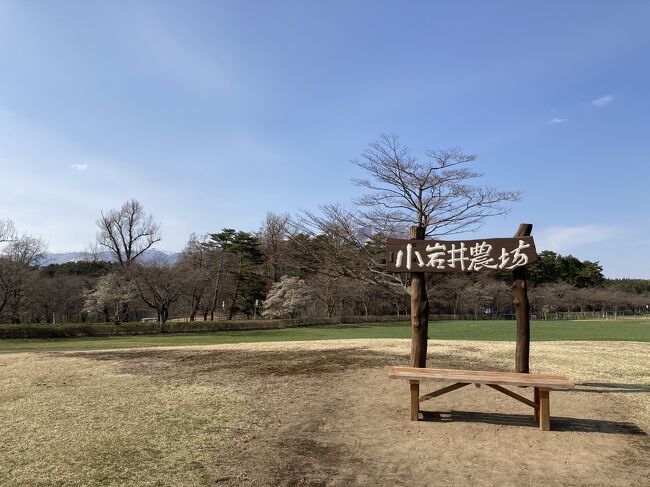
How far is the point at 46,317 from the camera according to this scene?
51.3 m

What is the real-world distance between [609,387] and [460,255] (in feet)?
15.2

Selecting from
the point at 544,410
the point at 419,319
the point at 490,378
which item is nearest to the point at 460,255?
the point at 419,319

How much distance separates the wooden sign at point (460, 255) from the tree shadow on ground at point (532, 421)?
2.09 metres

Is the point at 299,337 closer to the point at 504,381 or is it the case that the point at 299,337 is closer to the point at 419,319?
the point at 419,319

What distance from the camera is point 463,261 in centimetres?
685

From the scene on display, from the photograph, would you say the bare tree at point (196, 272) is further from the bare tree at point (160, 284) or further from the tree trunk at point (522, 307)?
the tree trunk at point (522, 307)

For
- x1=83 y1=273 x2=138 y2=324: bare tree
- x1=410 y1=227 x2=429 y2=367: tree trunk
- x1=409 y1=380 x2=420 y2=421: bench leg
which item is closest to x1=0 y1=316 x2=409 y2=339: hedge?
x1=83 y1=273 x2=138 y2=324: bare tree

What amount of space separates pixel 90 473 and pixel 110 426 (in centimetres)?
168

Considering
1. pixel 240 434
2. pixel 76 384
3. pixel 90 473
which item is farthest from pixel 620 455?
pixel 76 384

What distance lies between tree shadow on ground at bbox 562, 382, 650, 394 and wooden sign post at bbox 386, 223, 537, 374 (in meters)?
2.66

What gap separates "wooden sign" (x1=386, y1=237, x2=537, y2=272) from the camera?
21.8 ft

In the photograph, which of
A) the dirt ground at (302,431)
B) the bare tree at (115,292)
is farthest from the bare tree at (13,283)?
the dirt ground at (302,431)

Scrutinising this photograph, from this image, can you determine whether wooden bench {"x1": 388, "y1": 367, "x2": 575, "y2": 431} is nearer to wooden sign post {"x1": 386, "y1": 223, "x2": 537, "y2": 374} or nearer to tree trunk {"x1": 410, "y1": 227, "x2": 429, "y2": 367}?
tree trunk {"x1": 410, "y1": 227, "x2": 429, "y2": 367}

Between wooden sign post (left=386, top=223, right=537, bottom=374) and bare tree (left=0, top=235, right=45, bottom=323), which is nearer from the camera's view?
wooden sign post (left=386, top=223, right=537, bottom=374)
